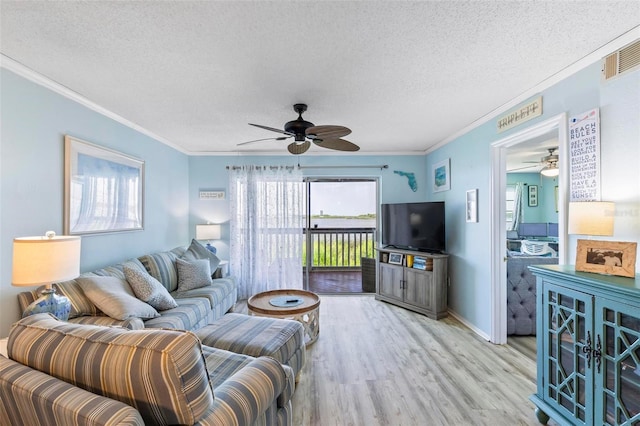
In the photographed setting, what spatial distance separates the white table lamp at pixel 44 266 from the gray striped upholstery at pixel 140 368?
2.99 ft

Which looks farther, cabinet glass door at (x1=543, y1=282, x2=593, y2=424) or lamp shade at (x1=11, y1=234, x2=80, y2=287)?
lamp shade at (x1=11, y1=234, x2=80, y2=287)

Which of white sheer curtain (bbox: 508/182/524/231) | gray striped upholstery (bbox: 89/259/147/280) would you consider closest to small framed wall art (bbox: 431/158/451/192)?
white sheer curtain (bbox: 508/182/524/231)

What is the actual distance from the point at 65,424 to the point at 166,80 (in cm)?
220

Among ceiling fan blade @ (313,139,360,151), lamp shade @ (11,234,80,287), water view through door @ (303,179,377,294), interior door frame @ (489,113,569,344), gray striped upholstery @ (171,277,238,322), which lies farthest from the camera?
water view through door @ (303,179,377,294)

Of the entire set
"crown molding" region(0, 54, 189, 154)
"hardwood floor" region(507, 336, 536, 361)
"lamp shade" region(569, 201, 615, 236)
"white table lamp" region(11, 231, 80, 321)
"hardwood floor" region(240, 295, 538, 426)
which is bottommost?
"hardwood floor" region(240, 295, 538, 426)

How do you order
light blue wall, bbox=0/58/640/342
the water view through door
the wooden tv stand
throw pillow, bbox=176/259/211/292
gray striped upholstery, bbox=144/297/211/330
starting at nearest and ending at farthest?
light blue wall, bbox=0/58/640/342
gray striped upholstery, bbox=144/297/211/330
throw pillow, bbox=176/259/211/292
the wooden tv stand
the water view through door

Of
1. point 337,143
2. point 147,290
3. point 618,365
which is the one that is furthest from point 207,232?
point 618,365

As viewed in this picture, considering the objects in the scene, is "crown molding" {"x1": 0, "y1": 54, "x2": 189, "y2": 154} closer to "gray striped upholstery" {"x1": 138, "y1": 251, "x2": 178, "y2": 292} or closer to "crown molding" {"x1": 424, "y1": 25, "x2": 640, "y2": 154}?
"gray striped upholstery" {"x1": 138, "y1": 251, "x2": 178, "y2": 292}

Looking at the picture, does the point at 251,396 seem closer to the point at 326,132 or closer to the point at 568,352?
the point at 568,352

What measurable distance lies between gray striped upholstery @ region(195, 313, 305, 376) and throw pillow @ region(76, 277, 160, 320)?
519 millimetres

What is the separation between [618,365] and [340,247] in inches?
195

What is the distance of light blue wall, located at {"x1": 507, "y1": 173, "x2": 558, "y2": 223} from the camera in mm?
6511

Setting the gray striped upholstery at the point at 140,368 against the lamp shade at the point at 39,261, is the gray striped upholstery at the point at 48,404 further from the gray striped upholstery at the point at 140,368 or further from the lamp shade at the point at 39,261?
the lamp shade at the point at 39,261

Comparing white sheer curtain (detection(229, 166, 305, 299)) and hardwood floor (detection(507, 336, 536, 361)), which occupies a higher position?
white sheer curtain (detection(229, 166, 305, 299))
